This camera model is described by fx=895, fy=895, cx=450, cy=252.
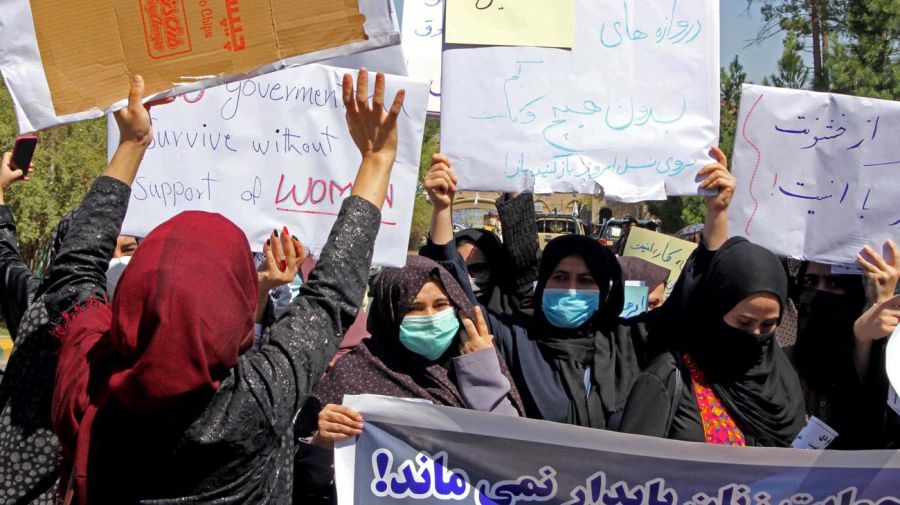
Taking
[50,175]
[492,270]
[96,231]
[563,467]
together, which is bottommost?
[563,467]

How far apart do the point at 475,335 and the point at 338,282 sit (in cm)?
117

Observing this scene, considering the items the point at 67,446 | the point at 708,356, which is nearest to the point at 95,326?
the point at 67,446

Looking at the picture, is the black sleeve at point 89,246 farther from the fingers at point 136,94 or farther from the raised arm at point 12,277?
the raised arm at point 12,277

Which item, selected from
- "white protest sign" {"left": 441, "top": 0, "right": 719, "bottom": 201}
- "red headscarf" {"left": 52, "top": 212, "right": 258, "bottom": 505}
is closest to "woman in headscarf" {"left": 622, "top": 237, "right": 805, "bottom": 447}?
"white protest sign" {"left": 441, "top": 0, "right": 719, "bottom": 201}

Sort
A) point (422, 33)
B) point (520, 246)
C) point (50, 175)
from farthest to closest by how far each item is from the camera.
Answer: point (50, 175)
point (520, 246)
point (422, 33)

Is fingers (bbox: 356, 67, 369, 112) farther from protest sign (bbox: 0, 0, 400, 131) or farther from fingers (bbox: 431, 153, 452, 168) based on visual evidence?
fingers (bbox: 431, 153, 452, 168)

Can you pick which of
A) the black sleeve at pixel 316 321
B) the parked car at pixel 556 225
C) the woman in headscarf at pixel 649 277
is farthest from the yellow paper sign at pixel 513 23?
the parked car at pixel 556 225

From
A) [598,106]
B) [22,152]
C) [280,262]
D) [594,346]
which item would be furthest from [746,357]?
[22,152]

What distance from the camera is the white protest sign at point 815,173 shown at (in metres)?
3.04

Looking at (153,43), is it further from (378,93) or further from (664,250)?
(664,250)

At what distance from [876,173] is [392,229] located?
1.66 metres

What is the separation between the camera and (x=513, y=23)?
300 centimetres

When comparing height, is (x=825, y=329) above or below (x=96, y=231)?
below

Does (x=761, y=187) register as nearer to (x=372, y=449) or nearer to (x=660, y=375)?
(x=660, y=375)
